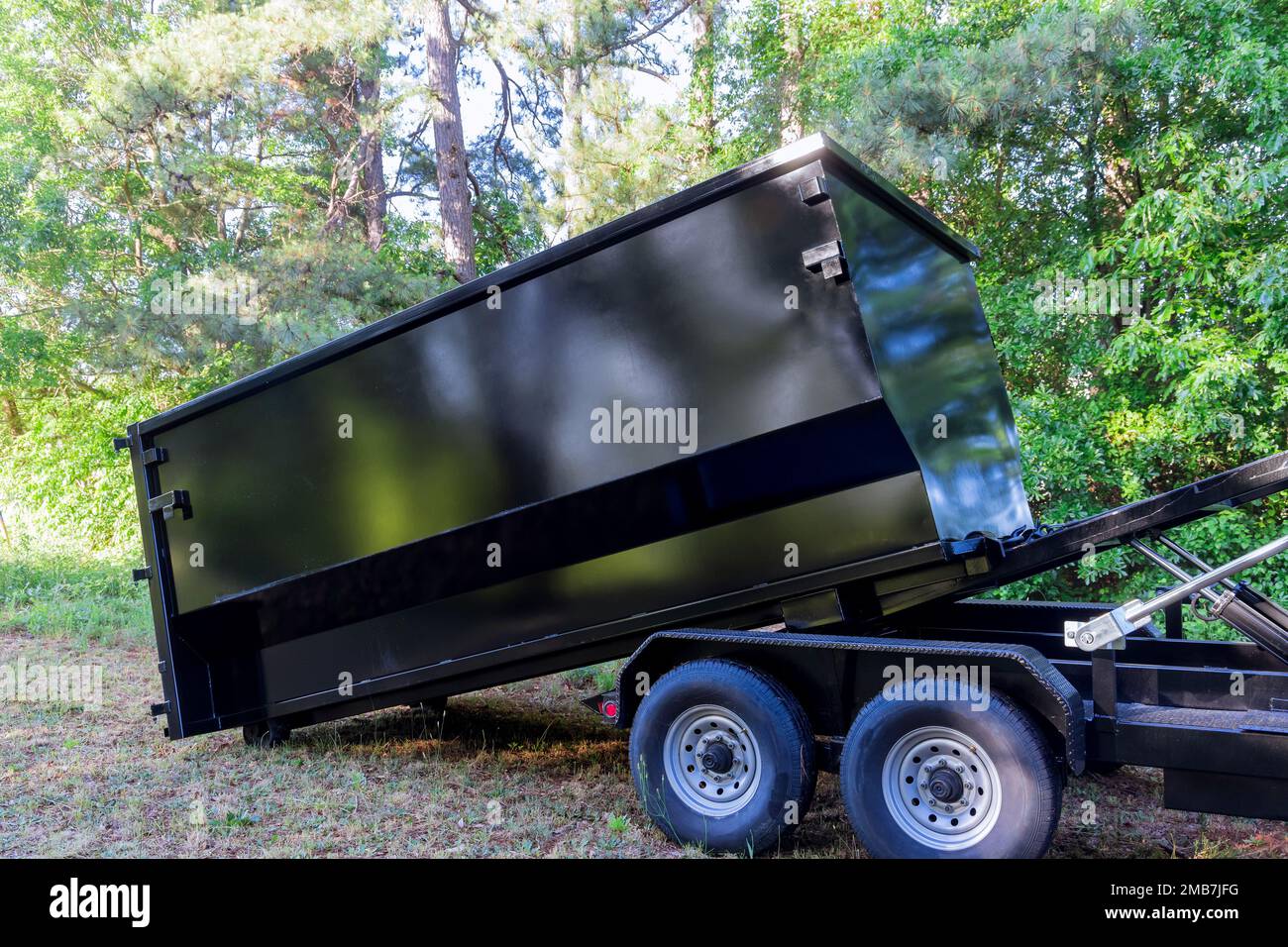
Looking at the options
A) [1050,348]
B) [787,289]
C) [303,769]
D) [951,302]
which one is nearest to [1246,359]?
[1050,348]

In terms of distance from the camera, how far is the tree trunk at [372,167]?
49.2 ft

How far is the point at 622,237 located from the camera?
4266mm

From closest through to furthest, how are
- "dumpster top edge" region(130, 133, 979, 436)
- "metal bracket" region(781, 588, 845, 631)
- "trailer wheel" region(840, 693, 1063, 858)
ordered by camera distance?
"trailer wheel" region(840, 693, 1063, 858)
"dumpster top edge" region(130, 133, 979, 436)
"metal bracket" region(781, 588, 845, 631)

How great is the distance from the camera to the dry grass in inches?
165

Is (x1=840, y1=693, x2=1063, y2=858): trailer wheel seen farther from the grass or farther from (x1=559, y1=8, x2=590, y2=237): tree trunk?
(x1=559, y1=8, x2=590, y2=237): tree trunk

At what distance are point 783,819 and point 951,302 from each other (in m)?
2.83

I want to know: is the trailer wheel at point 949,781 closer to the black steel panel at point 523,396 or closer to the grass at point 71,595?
the black steel panel at point 523,396

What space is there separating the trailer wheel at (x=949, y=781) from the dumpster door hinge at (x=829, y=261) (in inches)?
66.4

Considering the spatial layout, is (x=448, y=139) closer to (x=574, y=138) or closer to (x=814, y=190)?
(x=574, y=138)

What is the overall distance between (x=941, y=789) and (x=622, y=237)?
8.77 feet

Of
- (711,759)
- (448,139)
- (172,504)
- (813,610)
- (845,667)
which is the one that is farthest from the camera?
(448,139)

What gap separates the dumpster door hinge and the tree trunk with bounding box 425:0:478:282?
11.3 metres

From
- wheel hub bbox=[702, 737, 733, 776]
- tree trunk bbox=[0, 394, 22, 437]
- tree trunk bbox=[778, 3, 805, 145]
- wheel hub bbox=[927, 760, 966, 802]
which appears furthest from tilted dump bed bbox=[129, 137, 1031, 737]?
tree trunk bbox=[0, 394, 22, 437]

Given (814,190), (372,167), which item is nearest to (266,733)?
(814,190)
